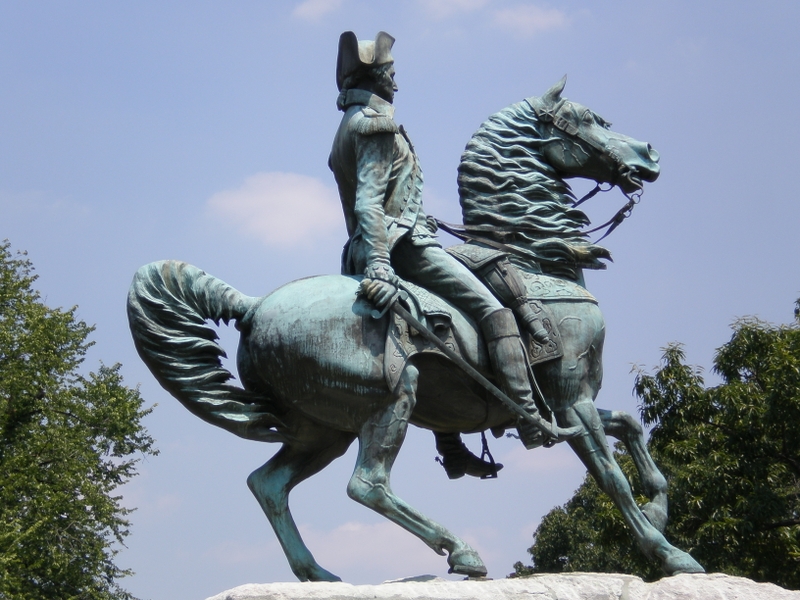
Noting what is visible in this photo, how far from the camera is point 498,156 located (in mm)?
7320

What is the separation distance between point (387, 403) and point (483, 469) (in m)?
1.16

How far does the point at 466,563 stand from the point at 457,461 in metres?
1.10

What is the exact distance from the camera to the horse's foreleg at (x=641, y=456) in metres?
6.98

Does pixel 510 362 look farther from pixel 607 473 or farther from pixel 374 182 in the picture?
pixel 374 182

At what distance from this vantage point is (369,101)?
6836 millimetres

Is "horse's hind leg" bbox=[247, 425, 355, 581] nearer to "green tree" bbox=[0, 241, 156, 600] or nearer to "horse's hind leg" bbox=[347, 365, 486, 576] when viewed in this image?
"horse's hind leg" bbox=[347, 365, 486, 576]

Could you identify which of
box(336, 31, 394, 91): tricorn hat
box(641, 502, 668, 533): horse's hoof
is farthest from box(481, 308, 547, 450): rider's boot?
box(336, 31, 394, 91): tricorn hat

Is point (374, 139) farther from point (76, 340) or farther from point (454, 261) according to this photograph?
point (76, 340)

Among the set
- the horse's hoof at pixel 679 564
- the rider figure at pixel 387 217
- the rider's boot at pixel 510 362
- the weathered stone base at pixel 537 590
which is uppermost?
the rider figure at pixel 387 217

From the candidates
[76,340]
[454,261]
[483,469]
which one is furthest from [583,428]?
[76,340]

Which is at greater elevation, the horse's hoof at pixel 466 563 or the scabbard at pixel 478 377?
the scabbard at pixel 478 377

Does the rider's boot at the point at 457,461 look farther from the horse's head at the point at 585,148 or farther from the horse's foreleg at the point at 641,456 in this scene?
the horse's head at the point at 585,148

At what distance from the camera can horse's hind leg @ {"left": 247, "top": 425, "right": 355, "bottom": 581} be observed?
6.54m

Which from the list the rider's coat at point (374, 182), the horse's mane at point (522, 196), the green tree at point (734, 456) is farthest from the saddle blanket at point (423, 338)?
the green tree at point (734, 456)
